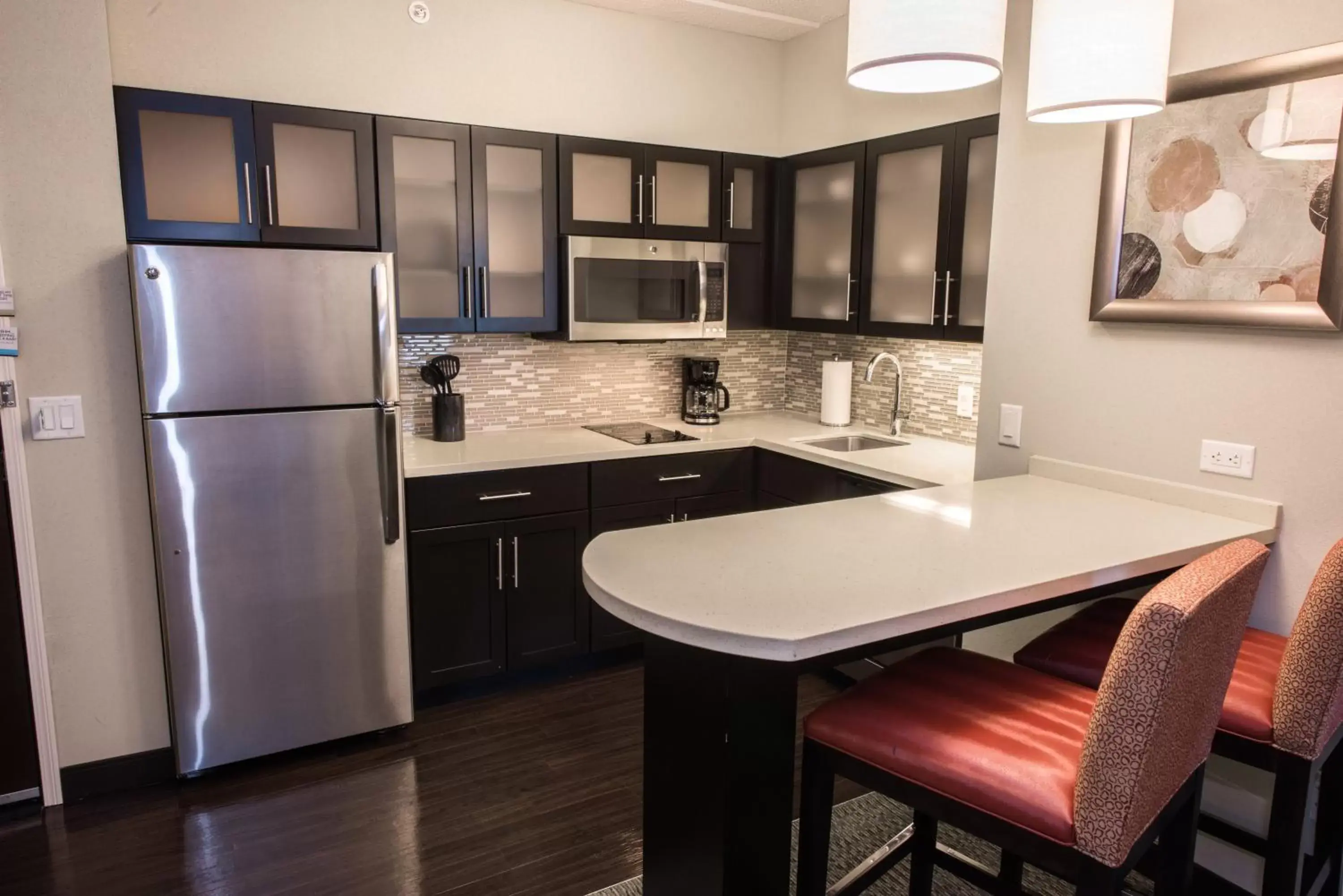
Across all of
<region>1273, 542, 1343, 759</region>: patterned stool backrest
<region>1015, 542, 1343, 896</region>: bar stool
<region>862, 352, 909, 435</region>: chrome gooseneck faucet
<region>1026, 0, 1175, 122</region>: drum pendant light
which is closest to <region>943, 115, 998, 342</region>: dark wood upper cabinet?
<region>862, 352, 909, 435</region>: chrome gooseneck faucet

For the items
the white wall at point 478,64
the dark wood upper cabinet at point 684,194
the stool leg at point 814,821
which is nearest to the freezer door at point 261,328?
the white wall at point 478,64

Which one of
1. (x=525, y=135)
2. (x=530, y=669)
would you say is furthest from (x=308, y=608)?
(x=525, y=135)

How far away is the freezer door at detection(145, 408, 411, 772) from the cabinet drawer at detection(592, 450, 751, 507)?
83 centimetres

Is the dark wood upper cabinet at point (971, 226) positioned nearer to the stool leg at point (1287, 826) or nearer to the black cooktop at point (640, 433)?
the black cooktop at point (640, 433)

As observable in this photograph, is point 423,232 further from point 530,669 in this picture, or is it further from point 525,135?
point 530,669

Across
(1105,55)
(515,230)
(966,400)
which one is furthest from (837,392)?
(1105,55)

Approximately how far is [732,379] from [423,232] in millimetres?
1720

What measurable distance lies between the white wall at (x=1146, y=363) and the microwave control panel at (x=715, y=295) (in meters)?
1.30

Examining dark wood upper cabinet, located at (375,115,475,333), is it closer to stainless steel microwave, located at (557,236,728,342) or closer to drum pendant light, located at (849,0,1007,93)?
stainless steel microwave, located at (557,236,728,342)

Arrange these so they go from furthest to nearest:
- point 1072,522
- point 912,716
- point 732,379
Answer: point 732,379 < point 1072,522 < point 912,716

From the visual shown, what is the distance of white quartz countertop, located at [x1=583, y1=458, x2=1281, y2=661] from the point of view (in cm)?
139

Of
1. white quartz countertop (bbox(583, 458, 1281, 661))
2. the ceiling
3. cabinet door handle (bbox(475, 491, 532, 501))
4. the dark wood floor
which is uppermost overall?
the ceiling

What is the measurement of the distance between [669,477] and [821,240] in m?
1.23

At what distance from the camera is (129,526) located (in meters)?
2.59
